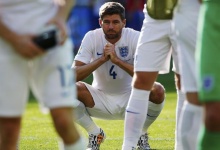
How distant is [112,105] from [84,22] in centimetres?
1129

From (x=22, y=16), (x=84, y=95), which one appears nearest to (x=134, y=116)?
(x=84, y=95)

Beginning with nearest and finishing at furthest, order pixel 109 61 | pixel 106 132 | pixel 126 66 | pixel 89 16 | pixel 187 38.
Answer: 1. pixel 187 38
2. pixel 126 66
3. pixel 109 61
4. pixel 106 132
5. pixel 89 16

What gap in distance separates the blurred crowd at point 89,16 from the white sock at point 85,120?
36.9 feet

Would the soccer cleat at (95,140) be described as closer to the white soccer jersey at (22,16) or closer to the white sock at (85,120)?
the white sock at (85,120)

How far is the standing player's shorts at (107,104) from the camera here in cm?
851

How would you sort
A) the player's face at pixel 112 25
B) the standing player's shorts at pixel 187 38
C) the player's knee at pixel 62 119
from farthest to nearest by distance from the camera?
the player's face at pixel 112 25
the standing player's shorts at pixel 187 38
the player's knee at pixel 62 119

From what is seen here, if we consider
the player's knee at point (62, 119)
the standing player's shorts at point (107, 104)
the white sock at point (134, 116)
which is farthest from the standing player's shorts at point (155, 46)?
the standing player's shorts at point (107, 104)

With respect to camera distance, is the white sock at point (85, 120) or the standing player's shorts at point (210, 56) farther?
the white sock at point (85, 120)

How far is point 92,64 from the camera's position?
27.0ft

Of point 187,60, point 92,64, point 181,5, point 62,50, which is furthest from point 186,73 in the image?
point 92,64

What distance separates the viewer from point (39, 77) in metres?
5.07

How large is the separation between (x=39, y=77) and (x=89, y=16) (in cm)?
1495

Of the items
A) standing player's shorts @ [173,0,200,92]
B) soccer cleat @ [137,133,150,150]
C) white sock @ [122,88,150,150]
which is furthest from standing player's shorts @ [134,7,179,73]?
soccer cleat @ [137,133,150,150]

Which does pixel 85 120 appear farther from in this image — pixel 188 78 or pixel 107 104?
pixel 188 78
